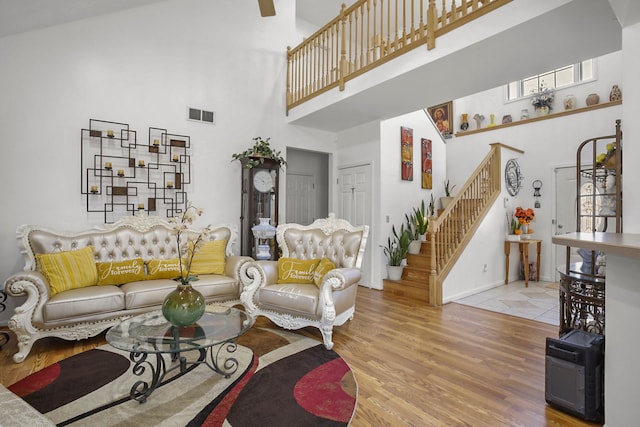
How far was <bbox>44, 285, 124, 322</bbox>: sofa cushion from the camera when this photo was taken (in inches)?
104

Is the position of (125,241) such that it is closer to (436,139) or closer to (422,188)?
(422,188)

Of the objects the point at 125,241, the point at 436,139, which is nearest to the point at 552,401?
the point at 125,241

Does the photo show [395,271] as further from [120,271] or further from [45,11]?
[45,11]

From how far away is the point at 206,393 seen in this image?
206 cm

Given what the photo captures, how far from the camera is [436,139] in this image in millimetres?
5914

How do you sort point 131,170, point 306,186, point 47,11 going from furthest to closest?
point 306,186, point 131,170, point 47,11

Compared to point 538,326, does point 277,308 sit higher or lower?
higher

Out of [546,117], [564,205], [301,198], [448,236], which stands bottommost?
[448,236]

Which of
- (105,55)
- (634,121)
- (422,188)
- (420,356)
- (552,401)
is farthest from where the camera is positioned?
(422,188)

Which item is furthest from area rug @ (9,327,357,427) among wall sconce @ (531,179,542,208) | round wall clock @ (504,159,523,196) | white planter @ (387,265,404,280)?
wall sconce @ (531,179,542,208)

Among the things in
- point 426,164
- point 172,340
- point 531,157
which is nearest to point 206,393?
point 172,340

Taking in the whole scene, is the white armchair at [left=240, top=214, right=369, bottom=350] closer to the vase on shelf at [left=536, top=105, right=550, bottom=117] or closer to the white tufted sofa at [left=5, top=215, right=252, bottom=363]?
the white tufted sofa at [left=5, top=215, right=252, bottom=363]

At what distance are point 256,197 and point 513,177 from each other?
4518 millimetres

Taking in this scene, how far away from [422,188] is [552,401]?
401cm
